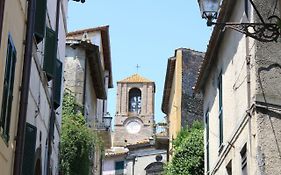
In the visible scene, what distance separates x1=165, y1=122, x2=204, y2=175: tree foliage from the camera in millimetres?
26781

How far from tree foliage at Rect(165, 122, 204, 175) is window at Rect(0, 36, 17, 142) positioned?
53.2 ft

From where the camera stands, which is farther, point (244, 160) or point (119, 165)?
point (119, 165)

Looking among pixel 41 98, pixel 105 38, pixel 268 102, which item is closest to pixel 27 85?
pixel 41 98

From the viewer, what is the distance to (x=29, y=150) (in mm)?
13008

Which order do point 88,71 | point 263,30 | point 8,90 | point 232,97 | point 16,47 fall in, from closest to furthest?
point 263,30 < point 8,90 < point 16,47 < point 232,97 < point 88,71

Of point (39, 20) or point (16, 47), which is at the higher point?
point (39, 20)

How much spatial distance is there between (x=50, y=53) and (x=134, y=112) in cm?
7576

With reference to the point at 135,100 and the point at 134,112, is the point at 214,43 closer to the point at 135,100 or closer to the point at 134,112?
the point at 134,112

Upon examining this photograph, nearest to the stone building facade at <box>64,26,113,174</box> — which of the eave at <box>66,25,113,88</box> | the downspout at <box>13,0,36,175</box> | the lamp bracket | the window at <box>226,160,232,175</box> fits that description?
the eave at <box>66,25,113,88</box>

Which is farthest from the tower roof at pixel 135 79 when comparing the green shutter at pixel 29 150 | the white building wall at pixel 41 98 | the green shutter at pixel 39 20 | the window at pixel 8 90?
the window at pixel 8 90

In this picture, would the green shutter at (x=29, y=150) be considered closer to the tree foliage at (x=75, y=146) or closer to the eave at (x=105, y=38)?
the tree foliage at (x=75, y=146)

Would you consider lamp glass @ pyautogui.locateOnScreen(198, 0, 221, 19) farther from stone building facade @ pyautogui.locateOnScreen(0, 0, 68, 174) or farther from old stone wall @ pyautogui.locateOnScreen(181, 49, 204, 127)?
old stone wall @ pyautogui.locateOnScreen(181, 49, 204, 127)

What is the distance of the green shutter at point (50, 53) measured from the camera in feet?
50.7

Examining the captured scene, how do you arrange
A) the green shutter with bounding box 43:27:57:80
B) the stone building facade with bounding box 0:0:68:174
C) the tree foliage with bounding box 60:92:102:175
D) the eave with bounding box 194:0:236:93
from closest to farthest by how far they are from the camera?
the stone building facade with bounding box 0:0:68:174 → the green shutter with bounding box 43:27:57:80 → the eave with bounding box 194:0:236:93 → the tree foliage with bounding box 60:92:102:175
